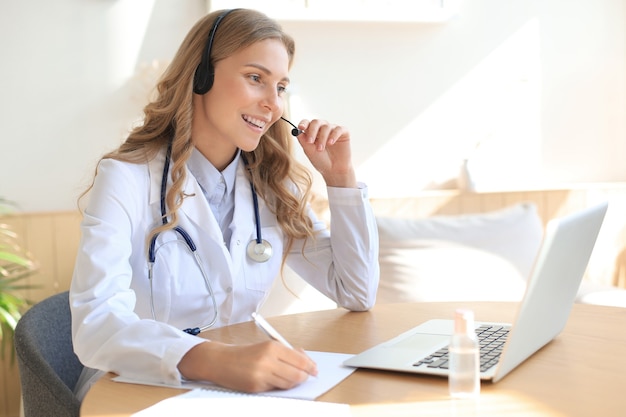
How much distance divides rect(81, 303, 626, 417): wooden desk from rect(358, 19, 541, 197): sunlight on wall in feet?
5.93

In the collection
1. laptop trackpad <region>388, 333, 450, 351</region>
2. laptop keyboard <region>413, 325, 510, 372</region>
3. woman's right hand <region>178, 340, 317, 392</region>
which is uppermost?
woman's right hand <region>178, 340, 317, 392</region>

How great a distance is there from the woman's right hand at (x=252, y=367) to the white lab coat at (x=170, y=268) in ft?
0.16

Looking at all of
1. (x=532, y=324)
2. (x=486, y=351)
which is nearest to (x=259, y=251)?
(x=486, y=351)

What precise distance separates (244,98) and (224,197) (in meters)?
0.26

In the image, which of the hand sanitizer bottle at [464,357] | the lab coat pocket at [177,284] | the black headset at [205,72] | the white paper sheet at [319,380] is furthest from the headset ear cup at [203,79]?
the hand sanitizer bottle at [464,357]

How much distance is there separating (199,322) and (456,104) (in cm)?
202

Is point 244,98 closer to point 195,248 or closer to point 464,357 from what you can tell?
point 195,248

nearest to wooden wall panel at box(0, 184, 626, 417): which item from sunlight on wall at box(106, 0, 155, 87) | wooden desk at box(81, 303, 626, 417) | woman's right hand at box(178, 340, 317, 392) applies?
sunlight on wall at box(106, 0, 155, 87)

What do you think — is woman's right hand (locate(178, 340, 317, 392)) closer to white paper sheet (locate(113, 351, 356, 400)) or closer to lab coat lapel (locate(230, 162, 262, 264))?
white paper sheet (locate(113, 351, 356, 400))

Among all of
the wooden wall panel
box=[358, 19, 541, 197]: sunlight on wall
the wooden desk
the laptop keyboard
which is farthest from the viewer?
box=[358, 19, 541, 197]: sunlight on wall

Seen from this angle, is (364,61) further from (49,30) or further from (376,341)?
(376,341)

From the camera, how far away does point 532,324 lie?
121 cm

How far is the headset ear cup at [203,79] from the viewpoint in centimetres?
186

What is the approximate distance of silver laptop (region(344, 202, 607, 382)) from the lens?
1111 millimetres
